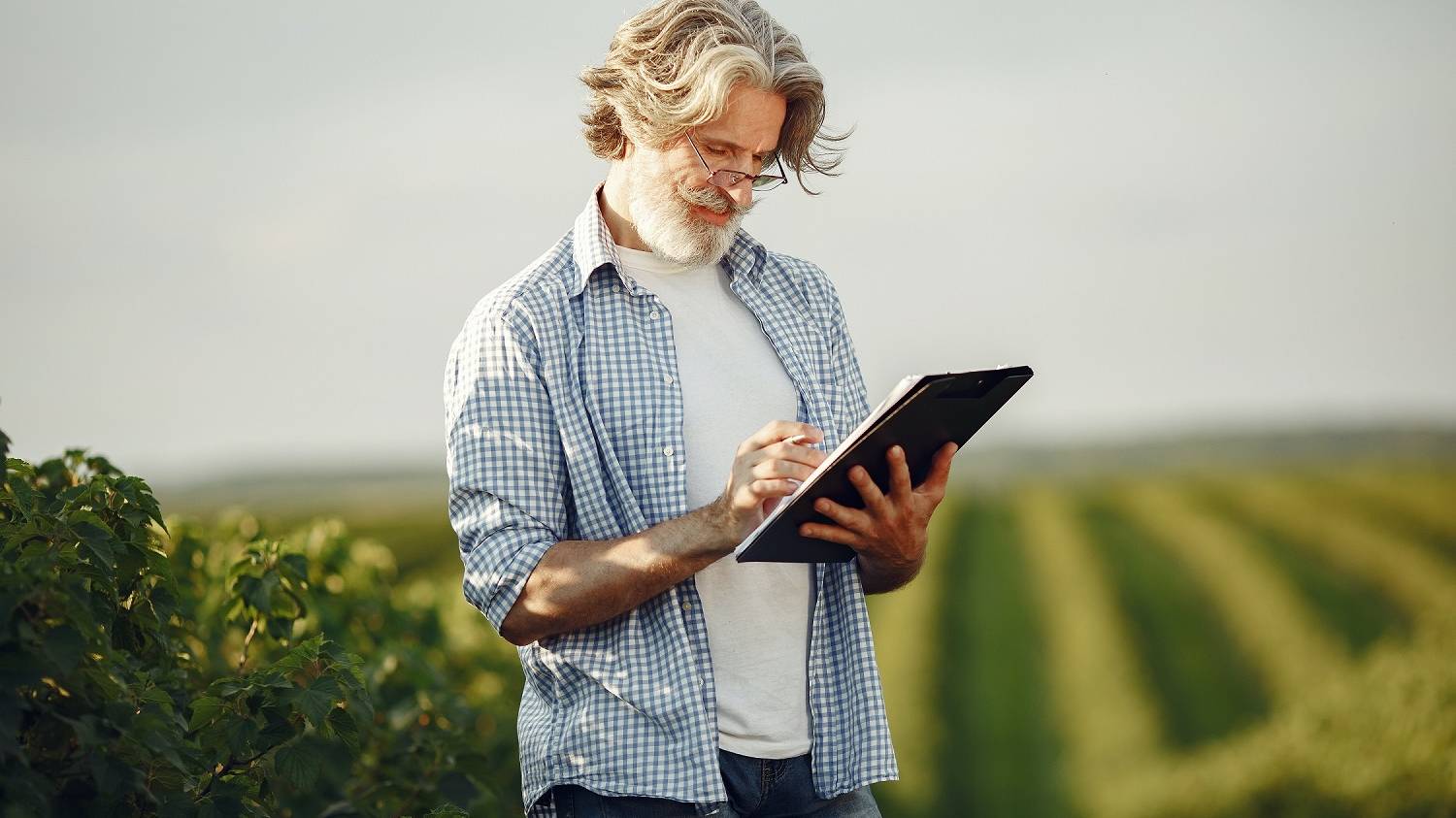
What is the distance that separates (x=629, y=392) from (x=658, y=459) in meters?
0.10

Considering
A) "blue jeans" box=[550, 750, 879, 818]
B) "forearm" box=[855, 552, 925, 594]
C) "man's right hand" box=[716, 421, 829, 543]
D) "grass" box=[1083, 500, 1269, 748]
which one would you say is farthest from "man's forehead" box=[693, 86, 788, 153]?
"grass" box=[1083, 500, 1269, 748]

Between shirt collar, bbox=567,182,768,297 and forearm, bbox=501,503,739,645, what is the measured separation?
38cm

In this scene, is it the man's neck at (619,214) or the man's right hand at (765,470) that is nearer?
the man's right hand at (765,470)

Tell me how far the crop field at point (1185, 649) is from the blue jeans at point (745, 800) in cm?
374

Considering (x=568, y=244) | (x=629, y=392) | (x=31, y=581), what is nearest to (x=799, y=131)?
(x=568, y=244)

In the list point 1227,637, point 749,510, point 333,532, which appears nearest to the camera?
point 749,510

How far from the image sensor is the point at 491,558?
5.63 ft

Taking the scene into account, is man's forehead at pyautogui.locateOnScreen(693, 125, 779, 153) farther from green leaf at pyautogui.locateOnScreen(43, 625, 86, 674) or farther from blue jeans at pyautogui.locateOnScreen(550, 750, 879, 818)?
green leaf at pyautogui.locateOnScreen(43, 625, 86, 674)

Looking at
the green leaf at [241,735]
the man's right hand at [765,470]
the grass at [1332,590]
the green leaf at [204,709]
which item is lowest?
the grass at [1332,590]

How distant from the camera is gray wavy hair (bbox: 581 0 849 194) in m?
1.87

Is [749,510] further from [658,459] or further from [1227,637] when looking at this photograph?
[1227,637]

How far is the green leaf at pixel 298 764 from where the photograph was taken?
181cm

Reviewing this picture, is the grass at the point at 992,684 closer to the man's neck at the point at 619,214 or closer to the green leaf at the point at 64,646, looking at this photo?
the man's neck at the point at 619,214

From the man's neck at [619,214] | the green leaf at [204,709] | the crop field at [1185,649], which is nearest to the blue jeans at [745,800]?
the green leaf at [204,709]
